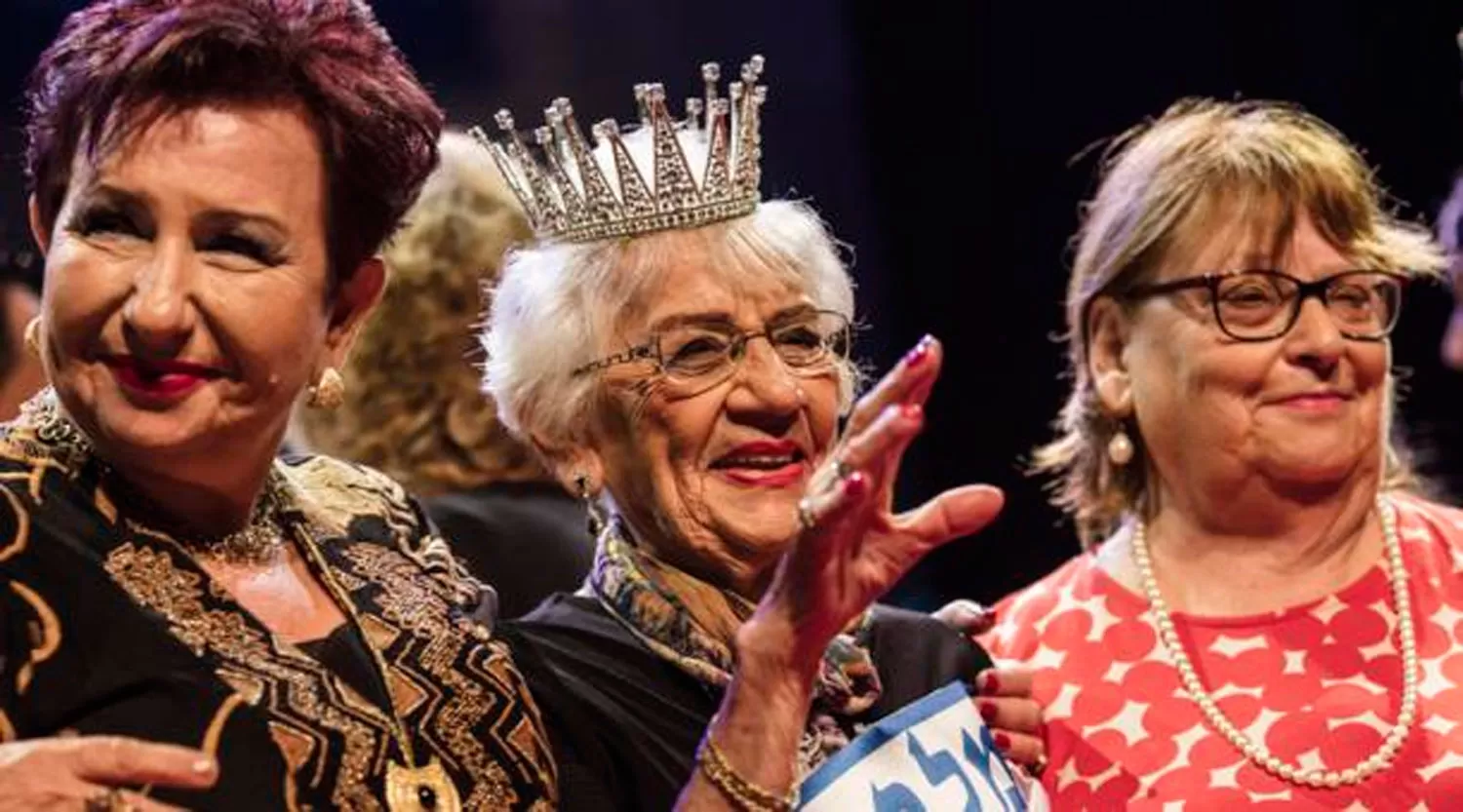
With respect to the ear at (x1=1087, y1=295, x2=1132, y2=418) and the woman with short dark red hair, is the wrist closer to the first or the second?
the woman with short dark red hair

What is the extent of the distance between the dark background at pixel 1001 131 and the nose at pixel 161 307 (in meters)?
2.68

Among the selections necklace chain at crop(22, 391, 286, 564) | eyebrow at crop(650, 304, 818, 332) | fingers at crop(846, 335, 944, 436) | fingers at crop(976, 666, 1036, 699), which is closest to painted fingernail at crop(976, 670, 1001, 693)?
fingers at crop(976, 666, 1036, 699)

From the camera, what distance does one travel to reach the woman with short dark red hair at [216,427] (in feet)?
→ 7.25

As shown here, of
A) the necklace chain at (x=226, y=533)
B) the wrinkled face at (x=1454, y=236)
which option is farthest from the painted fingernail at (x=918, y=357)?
the wrinkled face at (x=1454, y=236)

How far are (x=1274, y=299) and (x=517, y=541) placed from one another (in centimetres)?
105

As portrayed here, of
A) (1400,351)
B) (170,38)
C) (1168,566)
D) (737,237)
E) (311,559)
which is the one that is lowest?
(1400,351)

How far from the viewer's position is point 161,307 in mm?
2273

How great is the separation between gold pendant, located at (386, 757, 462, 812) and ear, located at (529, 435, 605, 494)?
0.51 metres

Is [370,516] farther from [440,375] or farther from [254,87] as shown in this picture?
[440,375]

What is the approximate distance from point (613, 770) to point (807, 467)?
409 mm

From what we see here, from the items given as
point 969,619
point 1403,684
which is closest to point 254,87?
point 969,619

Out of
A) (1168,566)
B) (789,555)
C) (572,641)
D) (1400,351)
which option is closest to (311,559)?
(572,641)

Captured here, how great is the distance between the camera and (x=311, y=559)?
2553mm

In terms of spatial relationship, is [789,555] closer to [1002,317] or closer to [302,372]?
[302,372]
